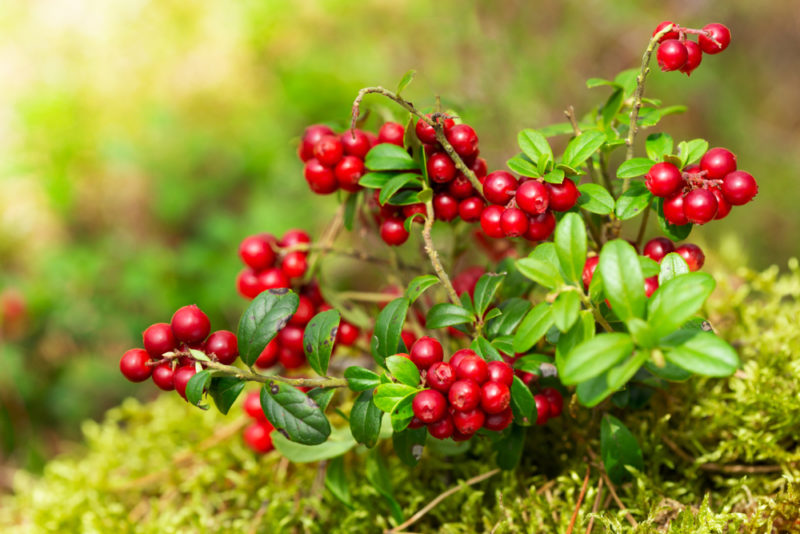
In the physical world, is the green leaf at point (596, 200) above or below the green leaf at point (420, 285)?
above

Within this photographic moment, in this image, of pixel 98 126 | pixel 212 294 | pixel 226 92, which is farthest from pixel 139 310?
pixel 226 92

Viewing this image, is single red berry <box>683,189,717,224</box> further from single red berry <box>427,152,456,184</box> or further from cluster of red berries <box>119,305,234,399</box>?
cluster of red berries <box>119,305,234,399</box>

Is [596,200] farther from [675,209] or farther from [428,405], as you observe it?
[428,405]

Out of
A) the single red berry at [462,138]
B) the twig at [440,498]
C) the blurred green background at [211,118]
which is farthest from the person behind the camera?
the blurred green background at [211,118]

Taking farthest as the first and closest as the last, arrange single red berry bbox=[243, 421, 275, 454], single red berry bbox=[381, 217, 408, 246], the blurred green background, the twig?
the blurred green background
single red berry bbox=[243, 421, 275, 454]
the twig
single red berry bbox=[381, 217, 408, 246]

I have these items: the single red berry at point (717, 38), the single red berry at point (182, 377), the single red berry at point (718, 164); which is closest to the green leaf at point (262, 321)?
the single red berry at point (182, 377)

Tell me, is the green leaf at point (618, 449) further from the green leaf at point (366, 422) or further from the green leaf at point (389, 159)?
the green leaf at point (389, 159)

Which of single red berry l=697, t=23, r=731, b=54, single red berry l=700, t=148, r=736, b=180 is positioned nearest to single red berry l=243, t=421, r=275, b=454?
single red berry l=700, t=148, r=736, b=180
